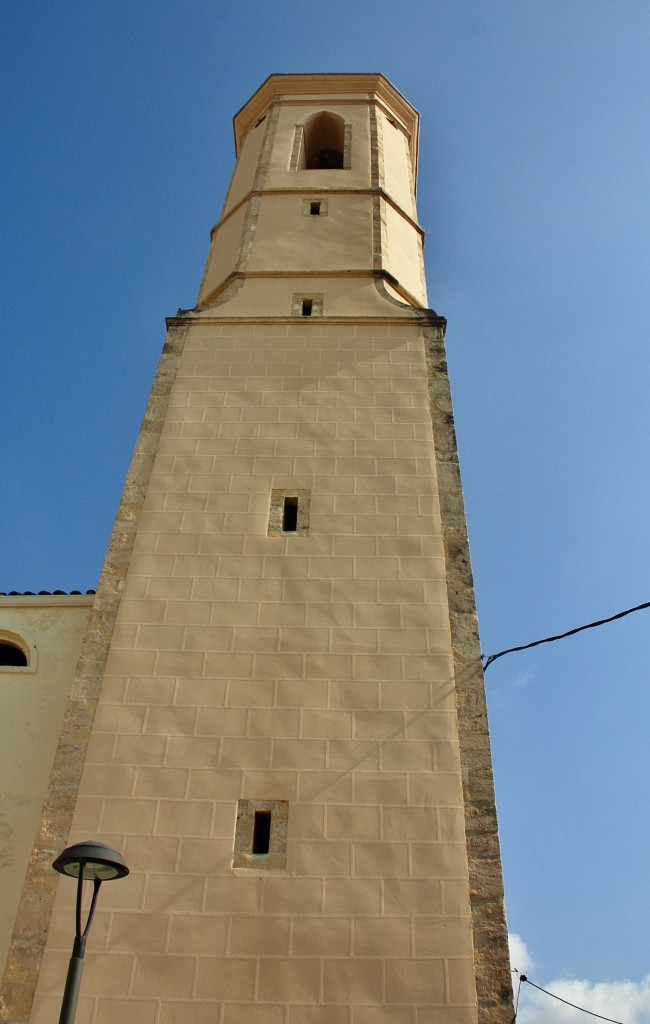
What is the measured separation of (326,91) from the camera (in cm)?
1550

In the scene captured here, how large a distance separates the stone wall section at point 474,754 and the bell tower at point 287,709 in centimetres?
2

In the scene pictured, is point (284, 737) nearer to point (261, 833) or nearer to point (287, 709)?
point (287, 709)

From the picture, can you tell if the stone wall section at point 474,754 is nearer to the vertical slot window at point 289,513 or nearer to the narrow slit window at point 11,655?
the vertical slot window at point 289,513

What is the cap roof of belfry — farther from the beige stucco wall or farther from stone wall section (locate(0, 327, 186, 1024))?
the beige stucco wall

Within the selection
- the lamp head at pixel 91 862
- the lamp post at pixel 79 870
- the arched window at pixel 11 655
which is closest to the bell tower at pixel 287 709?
the lamp post at pixel 79 870

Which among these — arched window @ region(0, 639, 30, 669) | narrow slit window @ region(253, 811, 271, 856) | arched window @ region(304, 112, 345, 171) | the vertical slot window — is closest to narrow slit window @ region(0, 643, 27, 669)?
arched window @ region(0, 639, 30, 669)

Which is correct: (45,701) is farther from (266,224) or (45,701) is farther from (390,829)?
(266,224)

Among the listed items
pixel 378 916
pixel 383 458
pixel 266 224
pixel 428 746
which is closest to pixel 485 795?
pixel 428 746

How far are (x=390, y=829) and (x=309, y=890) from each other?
0.72 metres

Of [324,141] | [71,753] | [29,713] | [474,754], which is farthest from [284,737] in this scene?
[324,141]

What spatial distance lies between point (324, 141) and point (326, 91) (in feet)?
3.30

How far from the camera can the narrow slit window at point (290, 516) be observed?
26.8 feet

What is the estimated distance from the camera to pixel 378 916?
573 centimetres

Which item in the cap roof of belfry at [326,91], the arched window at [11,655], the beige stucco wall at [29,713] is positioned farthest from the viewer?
the cap roof of belfry at [326,91]
